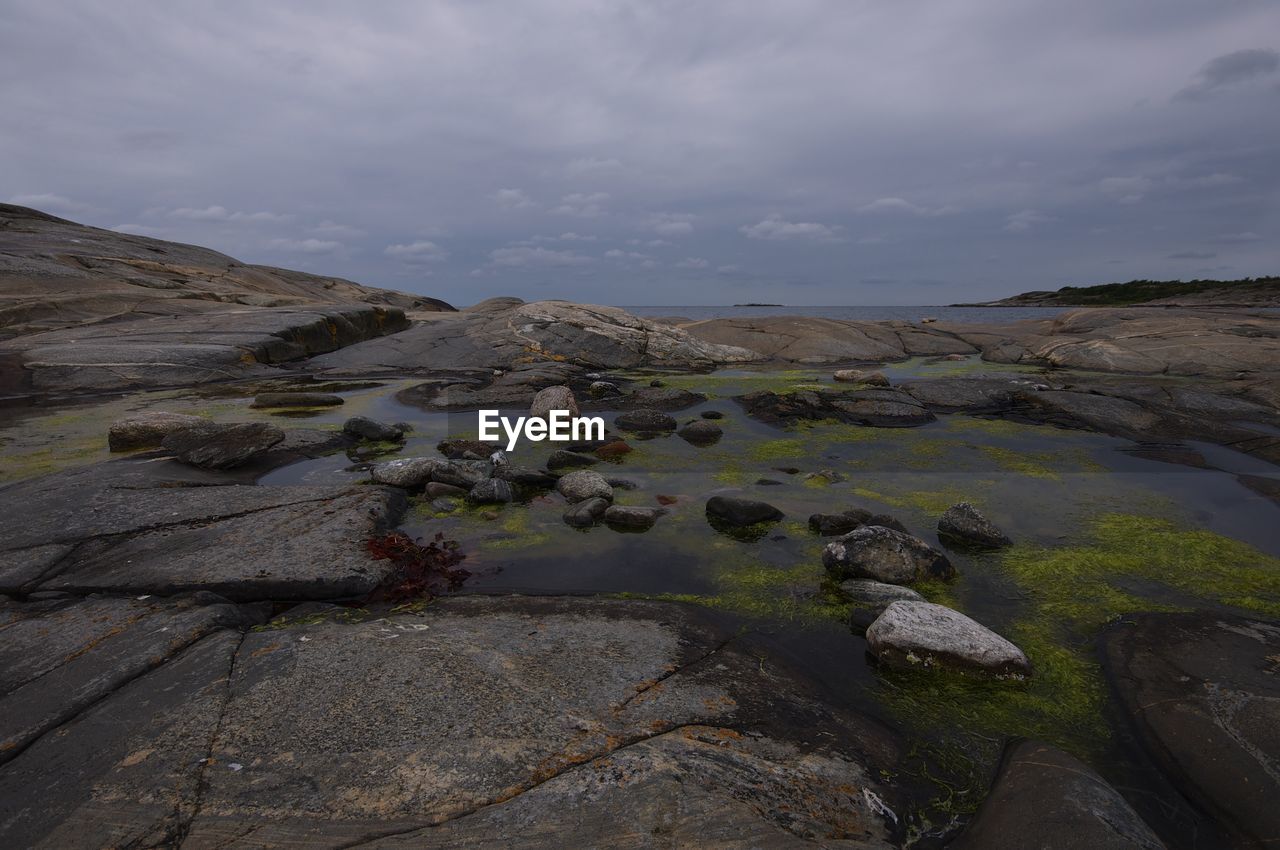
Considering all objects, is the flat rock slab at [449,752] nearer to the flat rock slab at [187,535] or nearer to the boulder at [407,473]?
the flat rock slab at [187,535]

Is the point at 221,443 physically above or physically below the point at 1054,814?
above

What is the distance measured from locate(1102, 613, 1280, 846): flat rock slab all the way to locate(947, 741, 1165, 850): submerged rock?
0.50 metres

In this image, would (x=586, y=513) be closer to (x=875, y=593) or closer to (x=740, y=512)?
(x=740, y=512)

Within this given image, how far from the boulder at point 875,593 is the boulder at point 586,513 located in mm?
2371

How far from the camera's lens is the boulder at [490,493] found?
20.7 ft

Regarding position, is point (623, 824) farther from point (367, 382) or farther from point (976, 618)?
point (367, 382)

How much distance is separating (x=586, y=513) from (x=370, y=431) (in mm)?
4512

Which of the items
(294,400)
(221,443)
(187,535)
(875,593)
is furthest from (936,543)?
(294,400)

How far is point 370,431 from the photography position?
879 cm

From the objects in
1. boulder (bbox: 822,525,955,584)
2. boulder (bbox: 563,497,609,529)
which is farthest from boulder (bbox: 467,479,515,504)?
boulder (bbox: 822,525,955,584)

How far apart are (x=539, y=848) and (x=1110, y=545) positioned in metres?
5.64

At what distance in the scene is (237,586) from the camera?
410cm

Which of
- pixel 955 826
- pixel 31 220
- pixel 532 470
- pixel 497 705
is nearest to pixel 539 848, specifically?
pixel 497 705

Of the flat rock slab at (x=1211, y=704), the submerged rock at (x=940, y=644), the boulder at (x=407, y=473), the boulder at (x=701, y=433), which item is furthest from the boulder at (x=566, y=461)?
the flat rock slab at (x=1211, y=704)
